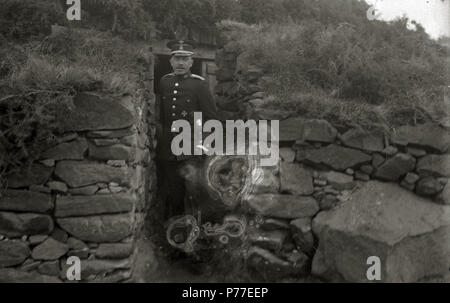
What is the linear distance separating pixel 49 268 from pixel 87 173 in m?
0.95

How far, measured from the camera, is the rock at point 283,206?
4508 mm

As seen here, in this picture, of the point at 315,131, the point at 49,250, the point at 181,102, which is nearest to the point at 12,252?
the point at 49,250

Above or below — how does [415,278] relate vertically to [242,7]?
below

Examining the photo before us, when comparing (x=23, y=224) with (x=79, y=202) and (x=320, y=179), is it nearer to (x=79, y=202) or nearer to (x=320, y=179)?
(x=79, y=202)

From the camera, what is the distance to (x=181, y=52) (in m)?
5.30

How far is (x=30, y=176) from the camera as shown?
371cm

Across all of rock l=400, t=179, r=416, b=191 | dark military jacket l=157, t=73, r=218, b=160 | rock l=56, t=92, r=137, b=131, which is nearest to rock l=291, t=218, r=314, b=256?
rock l=400, t=179, r=416, b=191

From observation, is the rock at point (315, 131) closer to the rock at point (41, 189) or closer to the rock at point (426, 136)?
the rock at point (426, 136)

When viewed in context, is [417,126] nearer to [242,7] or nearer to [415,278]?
[415,278]

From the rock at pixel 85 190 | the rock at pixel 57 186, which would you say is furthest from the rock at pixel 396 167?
the rock at pixel 57 186

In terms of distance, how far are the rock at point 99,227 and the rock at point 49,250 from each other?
15cm

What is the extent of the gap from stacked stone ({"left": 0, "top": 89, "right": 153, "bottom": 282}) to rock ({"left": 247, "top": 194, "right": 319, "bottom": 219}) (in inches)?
55.4
